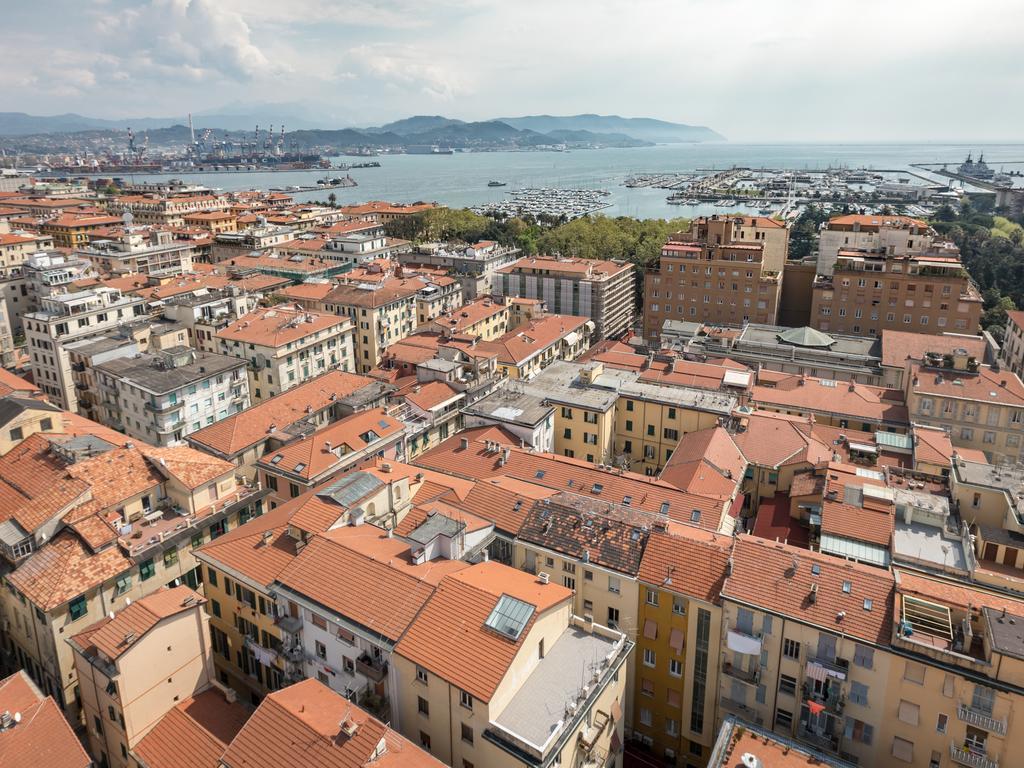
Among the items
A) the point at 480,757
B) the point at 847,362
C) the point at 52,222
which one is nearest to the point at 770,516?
the point at 480,757

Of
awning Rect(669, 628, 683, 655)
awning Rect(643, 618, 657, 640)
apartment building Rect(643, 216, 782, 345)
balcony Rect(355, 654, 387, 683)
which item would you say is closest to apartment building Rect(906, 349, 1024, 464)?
apartment building Rect(643, 216, 782, 345)

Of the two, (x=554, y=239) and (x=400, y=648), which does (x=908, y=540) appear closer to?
(x=400, y=648)

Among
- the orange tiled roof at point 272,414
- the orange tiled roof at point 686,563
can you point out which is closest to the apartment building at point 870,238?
the orange tiled roof at point 272,414

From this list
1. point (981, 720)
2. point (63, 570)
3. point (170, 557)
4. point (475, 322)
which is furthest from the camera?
point (475, 322)

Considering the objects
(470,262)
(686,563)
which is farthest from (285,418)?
(470,262)

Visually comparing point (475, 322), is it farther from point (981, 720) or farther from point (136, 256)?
point (981, 720)

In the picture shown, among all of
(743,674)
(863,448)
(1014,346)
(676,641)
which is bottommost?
(743,674)
